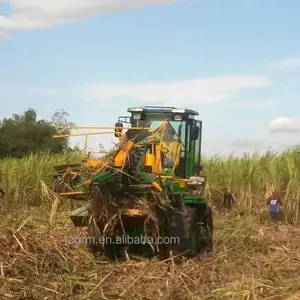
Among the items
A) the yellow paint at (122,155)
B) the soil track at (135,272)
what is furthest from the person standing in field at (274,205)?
the yellow paint at (122,155)

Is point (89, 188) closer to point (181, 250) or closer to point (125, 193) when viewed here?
point (125, 193)

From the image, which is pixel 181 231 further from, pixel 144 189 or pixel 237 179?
pixel 237 179

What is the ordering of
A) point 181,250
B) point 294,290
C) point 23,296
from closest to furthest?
point 294,290
point 23,296
point 181,250

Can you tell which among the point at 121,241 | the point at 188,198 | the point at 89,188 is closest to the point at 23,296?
the point at 89,188

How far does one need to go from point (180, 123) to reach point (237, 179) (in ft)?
21.2

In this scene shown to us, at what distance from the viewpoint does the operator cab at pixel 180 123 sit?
9.56 metres

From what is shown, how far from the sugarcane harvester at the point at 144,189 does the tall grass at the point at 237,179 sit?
5.44 meters

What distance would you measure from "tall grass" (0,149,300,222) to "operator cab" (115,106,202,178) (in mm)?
5076

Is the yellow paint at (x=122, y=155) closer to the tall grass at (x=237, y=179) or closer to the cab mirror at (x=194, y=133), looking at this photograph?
the cab mirror at (x=194, y=133)

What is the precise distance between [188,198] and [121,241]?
1151 millimetres

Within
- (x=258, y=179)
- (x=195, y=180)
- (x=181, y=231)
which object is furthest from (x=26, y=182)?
(x=181, y=231)

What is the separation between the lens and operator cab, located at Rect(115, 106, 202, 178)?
31.4 feet

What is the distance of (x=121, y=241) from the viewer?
8742mm

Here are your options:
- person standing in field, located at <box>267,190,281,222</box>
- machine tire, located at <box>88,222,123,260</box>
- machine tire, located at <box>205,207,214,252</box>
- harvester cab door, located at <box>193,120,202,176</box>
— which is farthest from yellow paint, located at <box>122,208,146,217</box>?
person standing in field, located at <box>267,190,281,222</box>
